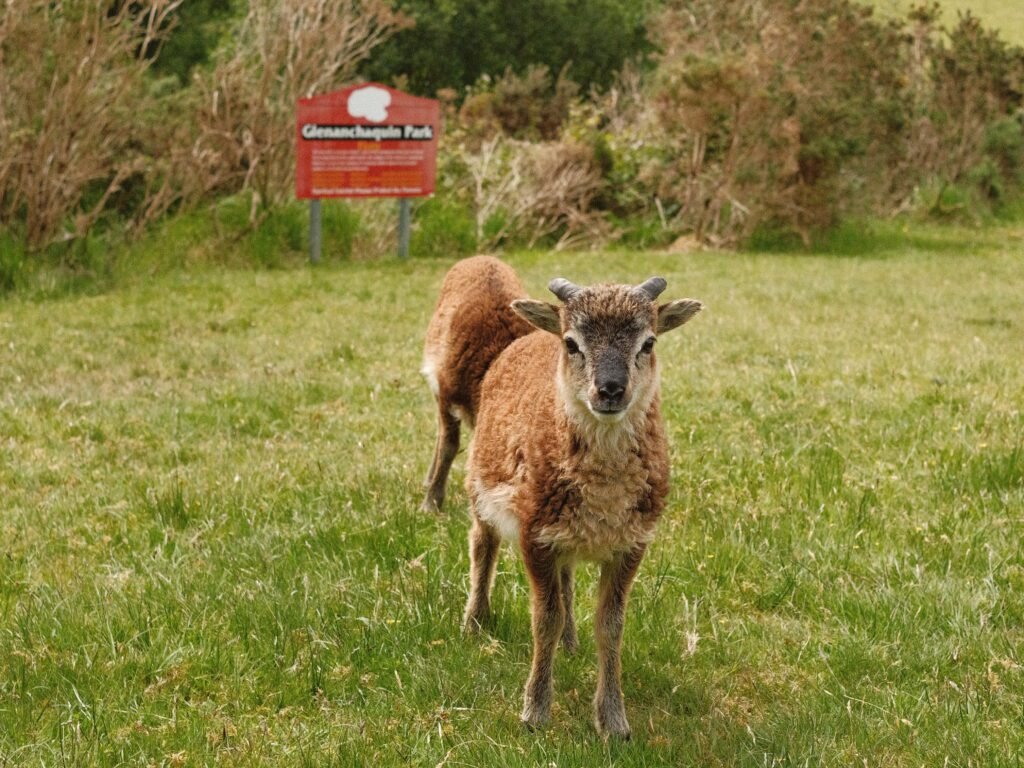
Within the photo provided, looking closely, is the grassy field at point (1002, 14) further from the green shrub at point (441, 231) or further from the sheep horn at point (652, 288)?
the sheep horn at point (652, 288)

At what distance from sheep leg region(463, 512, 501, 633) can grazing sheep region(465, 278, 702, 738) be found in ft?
1.43

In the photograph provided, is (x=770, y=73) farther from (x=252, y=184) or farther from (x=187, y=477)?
(x=187, y=477)

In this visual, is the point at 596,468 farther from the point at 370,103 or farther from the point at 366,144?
the point at 370,103

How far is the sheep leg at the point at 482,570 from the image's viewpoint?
441cm

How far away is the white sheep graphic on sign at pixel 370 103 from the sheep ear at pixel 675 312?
12.1 meters

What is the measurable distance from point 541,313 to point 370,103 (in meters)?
12.3

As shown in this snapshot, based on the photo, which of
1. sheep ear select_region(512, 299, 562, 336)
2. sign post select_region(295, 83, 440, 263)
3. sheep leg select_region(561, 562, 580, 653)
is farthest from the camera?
sign post select_region(295, 83, 440, 263)

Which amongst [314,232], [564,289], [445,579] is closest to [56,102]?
[314,232]

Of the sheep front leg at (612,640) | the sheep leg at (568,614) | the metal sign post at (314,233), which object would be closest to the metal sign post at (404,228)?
the metal sign post at (314,233)

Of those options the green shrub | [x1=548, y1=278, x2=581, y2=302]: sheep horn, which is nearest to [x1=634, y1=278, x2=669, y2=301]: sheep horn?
[x1=548, y1=278, x2=581, y2=302]: sheep horn

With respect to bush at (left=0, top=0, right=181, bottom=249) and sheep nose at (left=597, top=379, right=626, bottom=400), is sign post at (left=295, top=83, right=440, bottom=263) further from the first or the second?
sheep nose at (left=597, top=379, right=626, bottom=400)

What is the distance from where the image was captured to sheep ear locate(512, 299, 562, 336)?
3.94 meters

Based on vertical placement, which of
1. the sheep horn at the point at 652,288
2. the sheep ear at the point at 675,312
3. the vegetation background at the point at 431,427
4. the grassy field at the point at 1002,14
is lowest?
the vegetation background at the point at 431,427

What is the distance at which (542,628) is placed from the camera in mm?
3773
